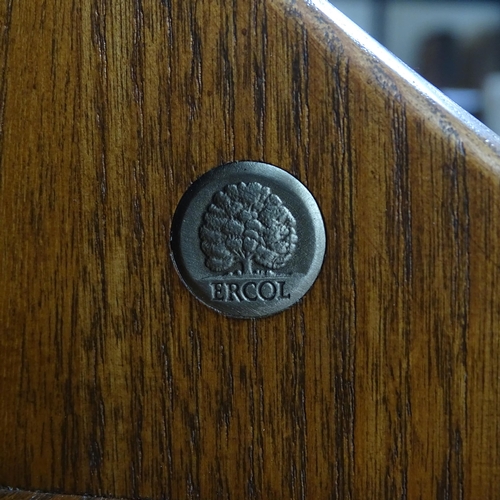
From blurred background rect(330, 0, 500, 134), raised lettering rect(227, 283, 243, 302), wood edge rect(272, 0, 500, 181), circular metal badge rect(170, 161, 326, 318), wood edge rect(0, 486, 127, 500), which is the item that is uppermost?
blurred background rect(330, 0, 500, 134)

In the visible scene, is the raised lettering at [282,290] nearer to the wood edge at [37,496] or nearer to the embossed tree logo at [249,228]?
the embossed tree logo at [249,228]

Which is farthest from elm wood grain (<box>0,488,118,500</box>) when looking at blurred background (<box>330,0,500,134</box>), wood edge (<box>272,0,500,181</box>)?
blurred background (<box>330,0,500,134</box>)

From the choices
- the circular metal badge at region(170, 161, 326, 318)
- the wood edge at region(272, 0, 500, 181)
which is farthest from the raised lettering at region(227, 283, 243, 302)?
the wood edge at region(272, 0, 500, 181)

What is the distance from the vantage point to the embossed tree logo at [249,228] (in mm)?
392

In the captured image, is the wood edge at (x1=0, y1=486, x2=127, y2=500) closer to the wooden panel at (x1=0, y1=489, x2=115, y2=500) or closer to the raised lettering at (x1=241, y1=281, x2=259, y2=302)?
the wooden panel at (x1=0, y1=489, x2=115, y2=500)

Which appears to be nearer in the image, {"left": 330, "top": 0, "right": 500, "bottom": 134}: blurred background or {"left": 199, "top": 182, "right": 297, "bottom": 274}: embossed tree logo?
{"left": 199, "top": 182, "right": 297, "bottom": 274}: embossed tree logo

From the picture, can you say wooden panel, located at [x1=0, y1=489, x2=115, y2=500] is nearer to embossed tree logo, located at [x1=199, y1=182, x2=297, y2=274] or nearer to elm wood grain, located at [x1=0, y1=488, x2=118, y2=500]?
elm wood grain, located at [x1=0, y1=488, x2=118, y2=500]

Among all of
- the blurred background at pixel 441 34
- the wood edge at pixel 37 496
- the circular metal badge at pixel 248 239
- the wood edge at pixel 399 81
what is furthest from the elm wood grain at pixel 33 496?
the blurred background at pixel 441 34

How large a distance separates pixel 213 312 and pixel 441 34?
3.71 feet

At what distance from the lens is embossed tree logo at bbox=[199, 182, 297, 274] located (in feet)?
1.29

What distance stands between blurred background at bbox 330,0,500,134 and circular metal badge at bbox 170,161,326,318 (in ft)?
3.30

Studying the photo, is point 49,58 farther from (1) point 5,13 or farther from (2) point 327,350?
(2) point 327,350

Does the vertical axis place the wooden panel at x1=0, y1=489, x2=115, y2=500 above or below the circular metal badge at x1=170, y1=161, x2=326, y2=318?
below

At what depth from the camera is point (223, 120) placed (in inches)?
15.5
